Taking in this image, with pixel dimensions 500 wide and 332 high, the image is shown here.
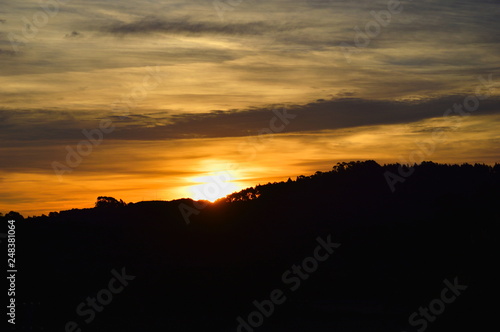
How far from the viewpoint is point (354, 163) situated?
5128 centimetres

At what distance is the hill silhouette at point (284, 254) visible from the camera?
2916 cm

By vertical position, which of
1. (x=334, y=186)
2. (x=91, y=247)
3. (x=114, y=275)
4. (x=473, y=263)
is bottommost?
(x=473, y=263)

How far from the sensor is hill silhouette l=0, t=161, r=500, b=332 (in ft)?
95.7

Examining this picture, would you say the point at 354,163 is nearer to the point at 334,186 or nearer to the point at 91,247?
the point at 334,186

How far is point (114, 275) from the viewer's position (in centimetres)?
3644

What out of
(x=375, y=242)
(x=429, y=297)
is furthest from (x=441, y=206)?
(x=429, y=297)

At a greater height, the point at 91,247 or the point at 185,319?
the point at 91,247

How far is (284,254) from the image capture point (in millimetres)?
39625

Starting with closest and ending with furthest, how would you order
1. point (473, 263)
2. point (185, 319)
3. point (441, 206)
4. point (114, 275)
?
point (185, 319), point (473, 263), point (114, 275), point (441, 206)

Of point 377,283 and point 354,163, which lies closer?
point 377,283

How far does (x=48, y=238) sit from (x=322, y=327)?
2197 cm

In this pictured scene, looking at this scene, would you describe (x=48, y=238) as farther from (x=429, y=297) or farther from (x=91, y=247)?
(x=429, y=297)

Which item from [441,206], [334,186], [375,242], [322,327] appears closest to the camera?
[322,327]

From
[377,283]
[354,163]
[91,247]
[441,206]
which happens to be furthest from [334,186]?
[91,247]
